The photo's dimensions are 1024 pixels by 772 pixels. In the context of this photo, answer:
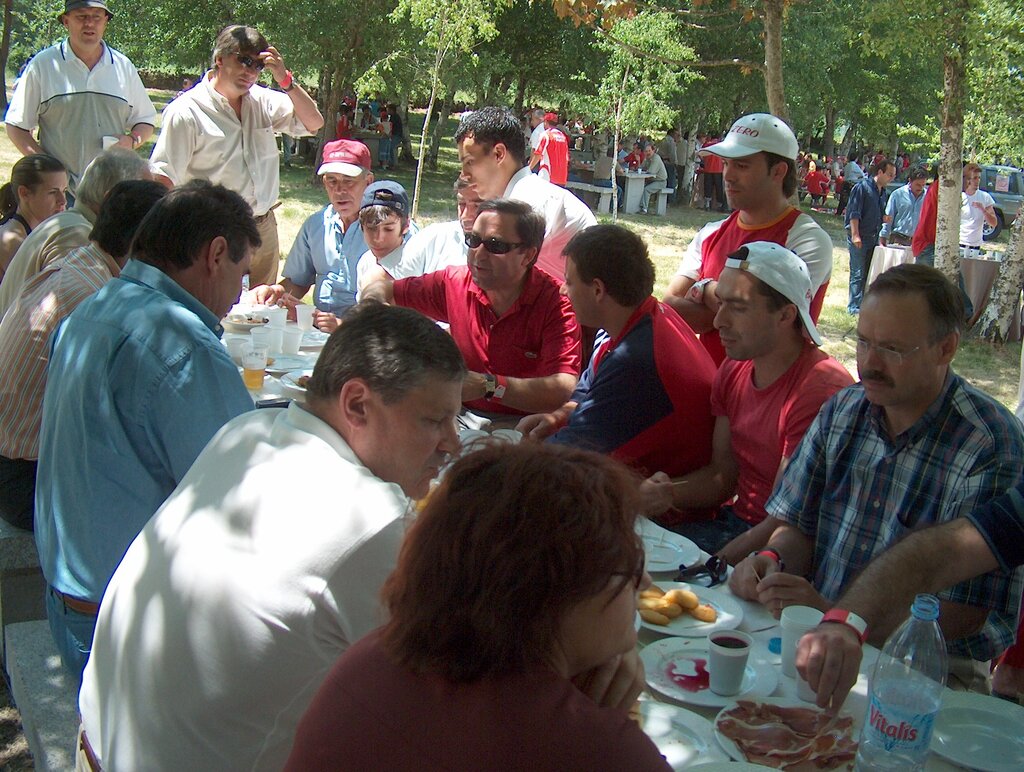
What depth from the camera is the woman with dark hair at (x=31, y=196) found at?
546 cm

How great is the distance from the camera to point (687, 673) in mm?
2039

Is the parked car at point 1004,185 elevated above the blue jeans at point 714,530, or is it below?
above

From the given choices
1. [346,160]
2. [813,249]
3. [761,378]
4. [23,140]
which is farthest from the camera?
[23,140]

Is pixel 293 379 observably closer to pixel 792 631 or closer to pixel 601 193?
pixel 792 631

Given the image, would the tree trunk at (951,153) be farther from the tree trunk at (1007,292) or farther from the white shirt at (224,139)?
the white shirt at (224,139)

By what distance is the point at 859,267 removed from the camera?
12.4 meters

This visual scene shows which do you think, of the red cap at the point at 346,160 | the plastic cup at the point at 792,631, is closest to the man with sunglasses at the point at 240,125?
the red cap at the point at 346,160

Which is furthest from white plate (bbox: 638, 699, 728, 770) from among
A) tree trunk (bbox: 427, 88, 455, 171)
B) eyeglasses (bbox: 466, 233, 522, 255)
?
tree trunk (bbox: 427, 88, 455, 171)

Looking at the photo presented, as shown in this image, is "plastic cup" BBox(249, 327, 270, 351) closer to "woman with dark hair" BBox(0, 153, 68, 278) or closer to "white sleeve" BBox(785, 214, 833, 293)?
"woman with dark hair" BBox(0, 153, 68, 278)

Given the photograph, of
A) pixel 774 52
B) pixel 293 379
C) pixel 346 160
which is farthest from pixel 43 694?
pixel 774 52

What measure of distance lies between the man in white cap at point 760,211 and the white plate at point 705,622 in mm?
2136

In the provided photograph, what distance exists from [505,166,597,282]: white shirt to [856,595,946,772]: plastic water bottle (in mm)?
3415

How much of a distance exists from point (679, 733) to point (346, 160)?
14.8 ft

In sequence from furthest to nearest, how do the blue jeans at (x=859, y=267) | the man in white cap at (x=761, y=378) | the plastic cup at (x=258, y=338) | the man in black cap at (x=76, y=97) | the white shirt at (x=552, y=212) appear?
the blue jeans at (x=859, y=267), the man in black cap at (x=76, y=97), the white shirt at (x=552, y=212), the plastic cup at (x=258, y=338), the man in white cap at (x=761, y=378)
